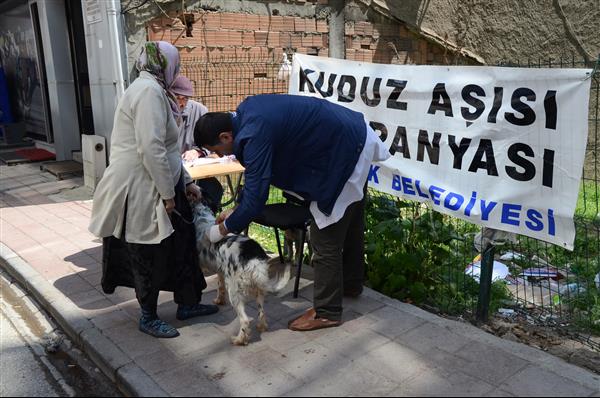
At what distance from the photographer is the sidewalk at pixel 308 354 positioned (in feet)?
9.45

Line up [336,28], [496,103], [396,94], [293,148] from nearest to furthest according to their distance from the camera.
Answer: [293,148] → [496,103] → [396,94] → [336,28]

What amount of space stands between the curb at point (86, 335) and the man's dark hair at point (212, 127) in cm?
146

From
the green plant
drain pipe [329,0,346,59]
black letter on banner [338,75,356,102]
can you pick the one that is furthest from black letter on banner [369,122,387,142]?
drain pipe [329,0,346,59]

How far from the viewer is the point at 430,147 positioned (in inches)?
153

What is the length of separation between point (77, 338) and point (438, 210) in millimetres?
2791

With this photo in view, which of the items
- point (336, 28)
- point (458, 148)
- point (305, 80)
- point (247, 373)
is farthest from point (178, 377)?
point (336, 28)

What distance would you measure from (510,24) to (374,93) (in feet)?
24.2

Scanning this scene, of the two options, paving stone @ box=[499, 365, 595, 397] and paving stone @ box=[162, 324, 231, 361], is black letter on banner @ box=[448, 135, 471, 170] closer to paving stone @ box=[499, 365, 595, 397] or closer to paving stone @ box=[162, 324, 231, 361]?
paving stone @ box=[499, 365, 595, 397]

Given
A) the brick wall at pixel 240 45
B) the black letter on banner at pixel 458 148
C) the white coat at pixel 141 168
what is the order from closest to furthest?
the white coat at pixel 141 168 < the black letter on banner at pixel 458 148 < the brick wall at pixel 240 45

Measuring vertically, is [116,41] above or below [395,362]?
above

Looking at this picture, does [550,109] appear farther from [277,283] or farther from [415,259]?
[277,283]

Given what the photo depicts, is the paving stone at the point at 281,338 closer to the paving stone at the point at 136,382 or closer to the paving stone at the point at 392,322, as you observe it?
the paving stone at the point at 392,322

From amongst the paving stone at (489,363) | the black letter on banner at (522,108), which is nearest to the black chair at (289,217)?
the paving stone at (489,363)

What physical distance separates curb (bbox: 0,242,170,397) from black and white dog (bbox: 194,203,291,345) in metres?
0.64
